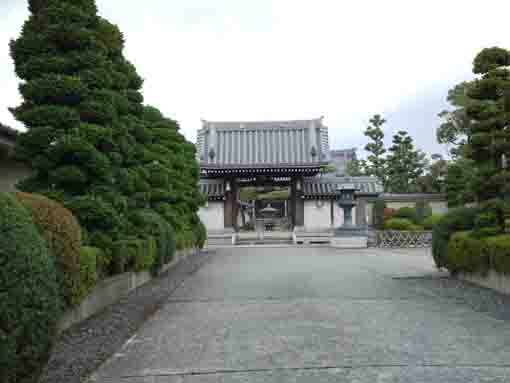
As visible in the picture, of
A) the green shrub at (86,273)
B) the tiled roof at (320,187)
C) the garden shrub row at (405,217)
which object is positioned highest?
the tiled roof at (320,187)

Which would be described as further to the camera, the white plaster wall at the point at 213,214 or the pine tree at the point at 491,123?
the white plaster wall at the point at 213,214

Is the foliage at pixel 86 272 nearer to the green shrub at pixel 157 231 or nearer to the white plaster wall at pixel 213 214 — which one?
the green shrub at pixel 157 231

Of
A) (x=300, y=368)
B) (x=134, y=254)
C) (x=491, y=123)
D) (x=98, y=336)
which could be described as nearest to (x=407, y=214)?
(x=491, y=123)

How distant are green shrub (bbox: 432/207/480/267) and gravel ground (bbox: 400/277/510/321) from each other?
2.04ft

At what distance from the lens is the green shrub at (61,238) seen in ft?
16.2

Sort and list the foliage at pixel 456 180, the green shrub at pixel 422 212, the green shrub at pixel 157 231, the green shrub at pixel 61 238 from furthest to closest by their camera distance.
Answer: the foliage at pixel 456 180
the green shrub at pixel 422 212
the green shrub at pixel 157 231
the green shrub at pixel 61 238

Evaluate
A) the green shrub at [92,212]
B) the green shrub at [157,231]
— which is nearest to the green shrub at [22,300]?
the green shrub at [92,212]

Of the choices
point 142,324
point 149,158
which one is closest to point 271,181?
point 149,158

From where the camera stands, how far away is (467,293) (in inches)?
310

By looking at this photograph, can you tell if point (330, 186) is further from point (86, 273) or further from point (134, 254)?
point (86, 273)

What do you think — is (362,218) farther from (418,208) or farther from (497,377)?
(497,377)

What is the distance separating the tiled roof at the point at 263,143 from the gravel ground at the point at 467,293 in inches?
711

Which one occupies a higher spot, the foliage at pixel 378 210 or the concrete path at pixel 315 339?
the foliage at pixel 378 210

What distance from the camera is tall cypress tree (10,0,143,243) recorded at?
6785 mm
